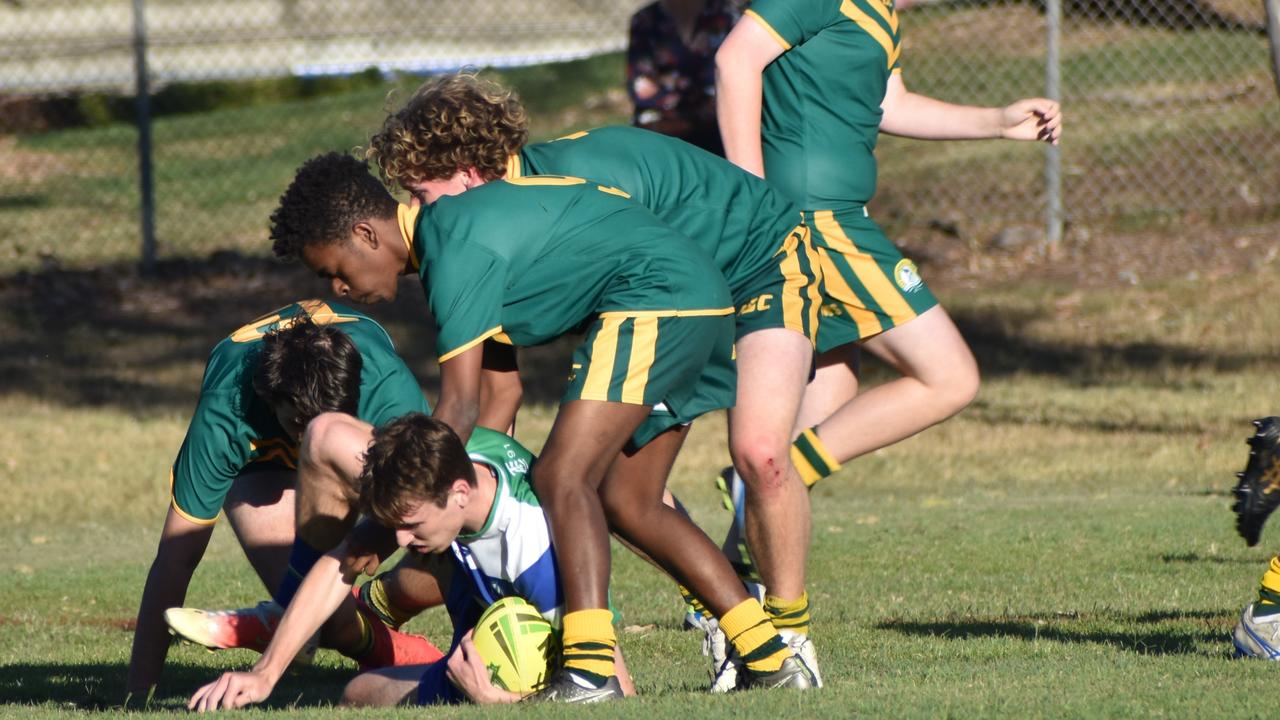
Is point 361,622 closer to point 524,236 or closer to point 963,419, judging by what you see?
point 524,236

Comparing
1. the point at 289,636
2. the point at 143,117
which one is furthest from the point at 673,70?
the point at 143,117

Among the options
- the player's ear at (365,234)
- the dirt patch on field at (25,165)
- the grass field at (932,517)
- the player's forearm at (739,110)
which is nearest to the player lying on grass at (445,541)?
the grass field at (932,517)

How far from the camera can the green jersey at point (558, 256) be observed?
14.9 feet

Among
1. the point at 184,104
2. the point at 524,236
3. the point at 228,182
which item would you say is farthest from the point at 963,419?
the point at 184,104

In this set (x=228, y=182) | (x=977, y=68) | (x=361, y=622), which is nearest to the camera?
(x=361, y=622)

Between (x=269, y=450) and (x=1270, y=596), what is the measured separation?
122 inches

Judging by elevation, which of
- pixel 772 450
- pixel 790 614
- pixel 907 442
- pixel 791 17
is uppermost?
pixel 791 17

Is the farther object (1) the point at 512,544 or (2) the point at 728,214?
(2) the point at 728,214

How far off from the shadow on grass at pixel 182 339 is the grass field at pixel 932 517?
0.03m

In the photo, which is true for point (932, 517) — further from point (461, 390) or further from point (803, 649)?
point (461, 390)

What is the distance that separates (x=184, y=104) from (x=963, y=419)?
14.6m

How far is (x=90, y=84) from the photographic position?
23016 millimetres

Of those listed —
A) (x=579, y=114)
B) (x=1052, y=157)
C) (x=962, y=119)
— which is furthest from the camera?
(x=579, y=114)

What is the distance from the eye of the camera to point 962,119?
6.52m
